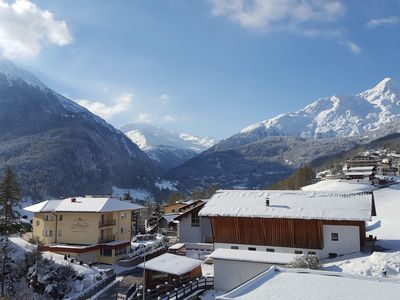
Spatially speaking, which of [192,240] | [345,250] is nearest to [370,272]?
[345,250]

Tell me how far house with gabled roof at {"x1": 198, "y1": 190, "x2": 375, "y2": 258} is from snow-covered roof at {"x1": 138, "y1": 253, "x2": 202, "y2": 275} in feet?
27.8

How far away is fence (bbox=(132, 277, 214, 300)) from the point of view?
30.9 m

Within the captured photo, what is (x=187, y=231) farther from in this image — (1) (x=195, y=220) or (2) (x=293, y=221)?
(2) (x=293, y=221)

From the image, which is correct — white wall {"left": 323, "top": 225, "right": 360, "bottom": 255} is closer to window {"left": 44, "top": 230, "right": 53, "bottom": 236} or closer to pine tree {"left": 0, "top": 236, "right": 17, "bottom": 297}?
pine tree {"left": 0, "top": 236, "right": 17, "bottom": 297}

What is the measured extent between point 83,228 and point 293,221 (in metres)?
25.7

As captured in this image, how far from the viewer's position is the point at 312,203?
4262cm

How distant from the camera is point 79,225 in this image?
5200cm

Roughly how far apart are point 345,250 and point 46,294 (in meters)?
27.7

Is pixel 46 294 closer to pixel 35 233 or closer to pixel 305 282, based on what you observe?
pixel 35 233

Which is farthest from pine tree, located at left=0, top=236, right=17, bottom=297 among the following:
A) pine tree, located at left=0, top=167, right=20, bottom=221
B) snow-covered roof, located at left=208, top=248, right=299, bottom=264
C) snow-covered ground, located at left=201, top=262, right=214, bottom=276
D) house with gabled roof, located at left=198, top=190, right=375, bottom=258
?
snow-covered roof, located at left=208, top=248, right=299, bottom=264

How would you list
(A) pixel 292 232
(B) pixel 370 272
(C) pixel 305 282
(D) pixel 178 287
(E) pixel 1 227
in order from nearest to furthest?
(C) pixel 305 282 → (B) pixel 370 272 → (D) pixel 178 287 → (A) pixel 292 232 → (E) pixel 1 227

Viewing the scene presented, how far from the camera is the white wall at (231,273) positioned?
34000 mm

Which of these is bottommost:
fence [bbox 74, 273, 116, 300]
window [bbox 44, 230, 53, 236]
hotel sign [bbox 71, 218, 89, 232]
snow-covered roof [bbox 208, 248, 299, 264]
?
fence [bbox 74, 273, 116, 300]

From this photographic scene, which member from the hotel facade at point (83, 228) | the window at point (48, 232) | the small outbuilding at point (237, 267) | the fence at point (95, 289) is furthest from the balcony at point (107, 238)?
the small outbuilding at point (237, 267)
